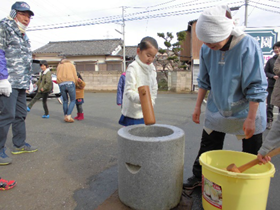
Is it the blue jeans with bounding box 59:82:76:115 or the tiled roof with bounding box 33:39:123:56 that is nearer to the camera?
the blue jeans with bounding box 59:82:76:115

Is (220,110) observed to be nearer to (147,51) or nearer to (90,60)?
(147,51)

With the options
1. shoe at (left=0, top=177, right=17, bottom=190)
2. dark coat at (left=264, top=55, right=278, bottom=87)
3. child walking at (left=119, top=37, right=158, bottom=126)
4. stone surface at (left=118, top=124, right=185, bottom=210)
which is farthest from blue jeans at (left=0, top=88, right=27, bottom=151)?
dark coat at (left=264, top=55, right=278, bottom=87)

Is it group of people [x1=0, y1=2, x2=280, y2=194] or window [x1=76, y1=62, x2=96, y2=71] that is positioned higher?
window [x1=76, y1=62, x2=96, y2=71]

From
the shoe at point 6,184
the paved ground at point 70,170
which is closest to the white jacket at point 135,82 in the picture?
the paved ground at point 70,170

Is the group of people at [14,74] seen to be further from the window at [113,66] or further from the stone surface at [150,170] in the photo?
the window at [113,66]

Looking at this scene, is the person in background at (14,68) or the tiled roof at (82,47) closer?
the person in background at (14,68)

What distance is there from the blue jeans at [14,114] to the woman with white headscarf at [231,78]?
2328 millimetres

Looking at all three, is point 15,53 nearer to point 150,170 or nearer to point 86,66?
point 150,170

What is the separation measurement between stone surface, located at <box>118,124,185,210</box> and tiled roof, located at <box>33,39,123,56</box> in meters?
22.2

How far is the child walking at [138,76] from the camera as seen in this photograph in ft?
8.20

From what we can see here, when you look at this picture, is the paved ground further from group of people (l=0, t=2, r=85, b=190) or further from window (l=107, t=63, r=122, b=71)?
window (l=107, t=63, r=122, b=71)

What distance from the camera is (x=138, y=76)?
102 inches

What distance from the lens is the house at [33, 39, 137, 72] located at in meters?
23.2

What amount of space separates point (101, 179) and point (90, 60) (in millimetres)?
22118
